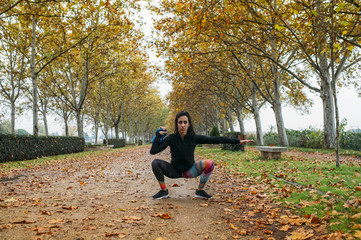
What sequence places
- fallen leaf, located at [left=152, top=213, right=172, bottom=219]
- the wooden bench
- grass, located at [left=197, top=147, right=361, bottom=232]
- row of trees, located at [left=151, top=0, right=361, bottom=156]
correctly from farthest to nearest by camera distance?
Answer: the wooden bench < row of trees, located at [left=151, top=0, right=361, bottom=156] < fallen leaf, located at [left=152, top=213, right=172, bottom=219] < grass, located at [left=197, top=147, right=361, bottom=232]

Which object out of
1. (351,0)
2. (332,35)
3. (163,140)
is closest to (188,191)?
(163,140)

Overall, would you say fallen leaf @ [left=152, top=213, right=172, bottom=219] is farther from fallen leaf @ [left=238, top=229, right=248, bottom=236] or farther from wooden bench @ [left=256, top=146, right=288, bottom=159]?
wooden bench @ [left=256, top=146, right=288, bottom=159]

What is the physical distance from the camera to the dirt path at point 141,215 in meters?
3.27

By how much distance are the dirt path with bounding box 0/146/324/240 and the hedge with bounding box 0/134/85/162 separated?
7833mm

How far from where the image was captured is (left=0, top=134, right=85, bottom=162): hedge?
42.0ft

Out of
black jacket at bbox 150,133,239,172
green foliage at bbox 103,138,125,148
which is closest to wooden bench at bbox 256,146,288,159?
black jacket at bbox 150,133,239,172

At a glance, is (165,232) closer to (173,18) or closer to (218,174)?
(218,174)

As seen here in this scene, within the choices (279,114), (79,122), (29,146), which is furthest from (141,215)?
(79,122)

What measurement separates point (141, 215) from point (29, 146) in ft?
44.3

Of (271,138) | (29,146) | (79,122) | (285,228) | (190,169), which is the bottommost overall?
(285,228)

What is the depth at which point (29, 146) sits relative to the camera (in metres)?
14.7

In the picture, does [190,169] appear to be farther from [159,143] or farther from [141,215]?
[141,215]

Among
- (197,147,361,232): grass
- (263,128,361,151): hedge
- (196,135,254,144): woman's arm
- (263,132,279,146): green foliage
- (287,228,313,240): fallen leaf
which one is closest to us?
(287,228,313,240): fallen leaf

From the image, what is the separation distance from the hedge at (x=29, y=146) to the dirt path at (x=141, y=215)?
7.83 metres
